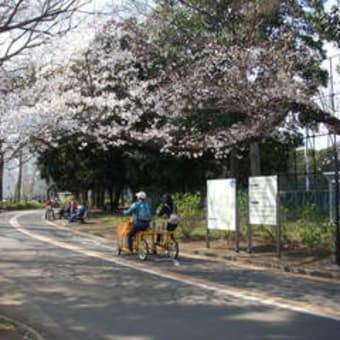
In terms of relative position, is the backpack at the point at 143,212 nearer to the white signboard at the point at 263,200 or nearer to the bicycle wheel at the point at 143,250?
the bicycle wheel at the point at 143,250

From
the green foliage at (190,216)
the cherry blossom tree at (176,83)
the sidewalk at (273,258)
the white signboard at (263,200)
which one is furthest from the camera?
the green foliage at (190,216)

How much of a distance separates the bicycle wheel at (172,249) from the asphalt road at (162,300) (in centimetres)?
44

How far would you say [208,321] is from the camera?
9.66m

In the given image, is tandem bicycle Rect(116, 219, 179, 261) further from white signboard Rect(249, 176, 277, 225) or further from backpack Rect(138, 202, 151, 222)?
white signboard Rect(249, 176, 277, 225)

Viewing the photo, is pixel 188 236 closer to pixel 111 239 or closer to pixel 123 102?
pixel 111 239

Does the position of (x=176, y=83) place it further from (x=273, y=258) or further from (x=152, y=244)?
(x=273, y=258)

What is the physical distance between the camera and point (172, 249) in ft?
60.2

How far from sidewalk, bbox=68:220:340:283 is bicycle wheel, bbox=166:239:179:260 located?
1365mm

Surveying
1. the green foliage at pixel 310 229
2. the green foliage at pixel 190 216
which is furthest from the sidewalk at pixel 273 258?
the green foliage at pixel 190 216

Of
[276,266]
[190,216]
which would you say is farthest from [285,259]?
[190,216]

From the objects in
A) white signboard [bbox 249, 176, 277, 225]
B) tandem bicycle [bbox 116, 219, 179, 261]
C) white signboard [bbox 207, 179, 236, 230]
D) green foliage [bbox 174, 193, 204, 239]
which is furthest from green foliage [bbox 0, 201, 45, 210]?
white signboard [bbox 249, 176, 277, 225]

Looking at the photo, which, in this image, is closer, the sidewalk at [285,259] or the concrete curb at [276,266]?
the concrete curb at [276,266]

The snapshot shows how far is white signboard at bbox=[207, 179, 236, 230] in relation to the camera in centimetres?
2053

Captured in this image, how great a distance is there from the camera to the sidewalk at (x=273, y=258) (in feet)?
51.0
